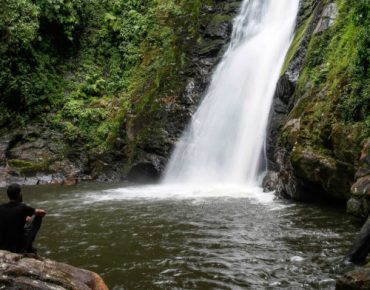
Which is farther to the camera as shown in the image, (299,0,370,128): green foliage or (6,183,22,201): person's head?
(299,0,370,128): green foliage

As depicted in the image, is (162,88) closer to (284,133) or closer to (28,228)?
(284,133)

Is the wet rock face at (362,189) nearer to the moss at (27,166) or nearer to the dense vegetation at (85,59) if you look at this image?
the dense vegetation at (85,59)

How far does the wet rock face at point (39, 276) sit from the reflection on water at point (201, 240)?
3.90 feet

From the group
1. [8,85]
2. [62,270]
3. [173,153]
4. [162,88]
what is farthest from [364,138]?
[8,85]

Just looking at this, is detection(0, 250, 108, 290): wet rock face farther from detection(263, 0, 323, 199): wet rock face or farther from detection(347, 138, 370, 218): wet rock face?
detection(263, 0, 323, 199): wet rock face

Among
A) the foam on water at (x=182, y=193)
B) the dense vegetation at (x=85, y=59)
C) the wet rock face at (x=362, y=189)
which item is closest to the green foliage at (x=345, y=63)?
the wet rock face at (x=362, y=189)

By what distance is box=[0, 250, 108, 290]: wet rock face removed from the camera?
216 inches

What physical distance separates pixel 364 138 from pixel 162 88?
12214mm

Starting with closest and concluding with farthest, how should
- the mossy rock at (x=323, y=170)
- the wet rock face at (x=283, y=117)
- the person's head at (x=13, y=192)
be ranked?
the person's head at (x=13, y=192) → the mossy rock at (x=323, y=170) → the wet rock face at (x=283, y=117)

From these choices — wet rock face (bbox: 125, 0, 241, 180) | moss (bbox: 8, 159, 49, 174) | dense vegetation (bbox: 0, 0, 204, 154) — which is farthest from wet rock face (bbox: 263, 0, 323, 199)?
moss (bbox: 8, 159, 49, 174)

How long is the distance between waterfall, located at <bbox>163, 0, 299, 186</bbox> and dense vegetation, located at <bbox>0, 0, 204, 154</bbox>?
118 inches

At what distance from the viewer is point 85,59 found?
26.1 metres

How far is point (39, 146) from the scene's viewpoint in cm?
2141

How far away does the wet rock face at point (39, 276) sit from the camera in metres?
5.48
